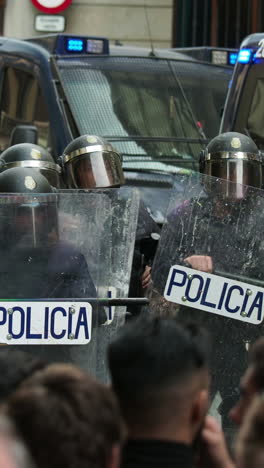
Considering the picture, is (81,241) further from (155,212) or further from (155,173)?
(155,173)

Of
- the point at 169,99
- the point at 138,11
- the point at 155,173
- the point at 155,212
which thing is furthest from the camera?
the point at 138,11

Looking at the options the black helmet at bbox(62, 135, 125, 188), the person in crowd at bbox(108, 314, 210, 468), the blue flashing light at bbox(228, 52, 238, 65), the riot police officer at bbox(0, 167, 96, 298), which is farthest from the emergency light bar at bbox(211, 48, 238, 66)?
the person in crowd at bbox(108, 314, 210, 468)

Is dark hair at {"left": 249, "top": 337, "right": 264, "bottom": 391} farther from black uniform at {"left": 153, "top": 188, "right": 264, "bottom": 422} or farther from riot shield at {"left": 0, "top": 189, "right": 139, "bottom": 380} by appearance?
black uniform at {"left": 153, "top": 188, "right": 264, "bottom": 422}

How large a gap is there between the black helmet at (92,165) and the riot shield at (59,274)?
190cm

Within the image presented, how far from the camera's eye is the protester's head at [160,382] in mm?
2973

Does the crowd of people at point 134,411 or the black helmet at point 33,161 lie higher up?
the crowd of people at point 134,411

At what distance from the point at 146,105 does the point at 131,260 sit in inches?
205

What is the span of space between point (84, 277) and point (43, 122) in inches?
205

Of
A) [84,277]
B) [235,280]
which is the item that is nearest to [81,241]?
[84,277]

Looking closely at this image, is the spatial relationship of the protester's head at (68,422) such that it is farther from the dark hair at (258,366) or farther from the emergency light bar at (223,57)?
the emergency light bar at (223,57)

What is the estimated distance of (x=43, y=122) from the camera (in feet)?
33.4

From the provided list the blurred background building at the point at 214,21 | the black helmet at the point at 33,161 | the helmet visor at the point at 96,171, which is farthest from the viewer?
the blurred background building at the point at 214,21

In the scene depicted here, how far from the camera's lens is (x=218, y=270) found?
5223mm

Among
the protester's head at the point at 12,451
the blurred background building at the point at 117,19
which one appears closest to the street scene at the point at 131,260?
the protester's head at the point at 12,451
